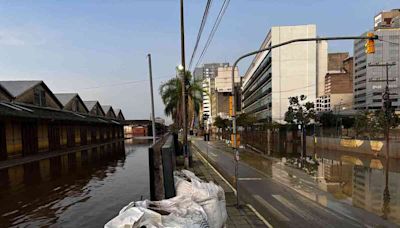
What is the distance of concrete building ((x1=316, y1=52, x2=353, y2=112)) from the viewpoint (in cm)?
10366

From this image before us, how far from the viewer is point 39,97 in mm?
36969

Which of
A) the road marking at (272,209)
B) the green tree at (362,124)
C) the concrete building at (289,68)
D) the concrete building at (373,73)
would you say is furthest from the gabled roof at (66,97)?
the concrete building at (373,73)

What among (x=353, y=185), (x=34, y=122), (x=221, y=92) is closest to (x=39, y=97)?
(x=34, y=122)

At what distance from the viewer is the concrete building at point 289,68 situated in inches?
3312

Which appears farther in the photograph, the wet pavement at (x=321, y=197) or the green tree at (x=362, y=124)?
the green tree at (x=362, y=124)

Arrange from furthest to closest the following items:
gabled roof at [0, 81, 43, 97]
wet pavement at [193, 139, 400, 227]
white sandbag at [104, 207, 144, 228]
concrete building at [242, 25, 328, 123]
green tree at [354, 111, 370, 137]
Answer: concrete building at [242, 25, 328, 123] → gabled roof at [0, 81, 43, 97] → green tree at [354, 111, 370, 137] → wet pavement at [193, 139, 400, 227] → white sandbag at [104, 207, 144, 228]

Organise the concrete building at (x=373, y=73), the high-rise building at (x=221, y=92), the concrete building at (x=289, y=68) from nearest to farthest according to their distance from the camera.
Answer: the concrete building at (x=289, y=68), the concrete building at (x=373, y=73), the high-rise building at (x=221, y=92)

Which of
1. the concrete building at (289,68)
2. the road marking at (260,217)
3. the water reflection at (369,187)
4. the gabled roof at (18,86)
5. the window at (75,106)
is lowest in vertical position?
the water reflection at (369,187)

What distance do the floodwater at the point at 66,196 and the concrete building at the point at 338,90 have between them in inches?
3613

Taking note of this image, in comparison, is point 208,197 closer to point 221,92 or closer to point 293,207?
point 293,207

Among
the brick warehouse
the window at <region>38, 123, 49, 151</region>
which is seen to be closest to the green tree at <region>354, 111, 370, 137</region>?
the brick warehouse

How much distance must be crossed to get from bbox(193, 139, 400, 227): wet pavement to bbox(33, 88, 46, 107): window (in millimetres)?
28187

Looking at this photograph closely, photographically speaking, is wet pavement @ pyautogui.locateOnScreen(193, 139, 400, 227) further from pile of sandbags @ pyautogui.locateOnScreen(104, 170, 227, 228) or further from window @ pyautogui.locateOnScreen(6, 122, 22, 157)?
window @ pyautogui.locateOnScreen(6, 122, 22, 157)

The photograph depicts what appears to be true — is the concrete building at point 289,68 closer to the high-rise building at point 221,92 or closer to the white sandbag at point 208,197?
the high-rise building at point 221,92
